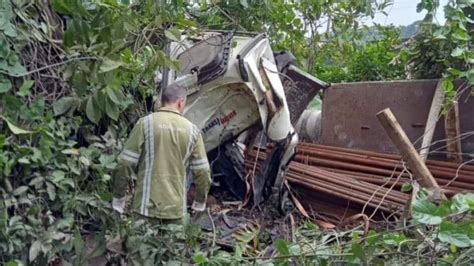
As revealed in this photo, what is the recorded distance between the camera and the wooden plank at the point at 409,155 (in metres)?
4.81

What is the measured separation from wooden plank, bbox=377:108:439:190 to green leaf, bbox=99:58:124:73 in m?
2.44

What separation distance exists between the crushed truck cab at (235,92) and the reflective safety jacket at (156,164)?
41.6 inches

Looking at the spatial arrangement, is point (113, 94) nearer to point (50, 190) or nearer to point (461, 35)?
point (50, 190)

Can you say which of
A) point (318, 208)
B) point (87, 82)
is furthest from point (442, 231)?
point (318, 208)

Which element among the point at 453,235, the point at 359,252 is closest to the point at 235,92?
the point at 359,252

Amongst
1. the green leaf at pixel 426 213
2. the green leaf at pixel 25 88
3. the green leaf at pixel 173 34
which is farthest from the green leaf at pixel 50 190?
the green leaf at pixel 426 213

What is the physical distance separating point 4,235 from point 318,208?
301 cm

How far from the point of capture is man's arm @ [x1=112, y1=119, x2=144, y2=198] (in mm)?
3945

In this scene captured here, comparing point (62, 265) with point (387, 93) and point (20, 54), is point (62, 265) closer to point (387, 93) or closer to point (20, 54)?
point (20, 54)

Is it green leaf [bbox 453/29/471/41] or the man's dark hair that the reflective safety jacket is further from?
green leaf [bbox 453/29/471/41]

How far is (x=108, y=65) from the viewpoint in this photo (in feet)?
11.5

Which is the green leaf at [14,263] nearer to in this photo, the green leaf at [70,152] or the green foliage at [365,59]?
the green leaf at [70,152]

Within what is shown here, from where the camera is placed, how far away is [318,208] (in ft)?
18.7

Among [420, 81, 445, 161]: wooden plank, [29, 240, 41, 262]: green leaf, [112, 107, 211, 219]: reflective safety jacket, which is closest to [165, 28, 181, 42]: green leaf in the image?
[112, 107, 211, 219]: reflective safety jacket
